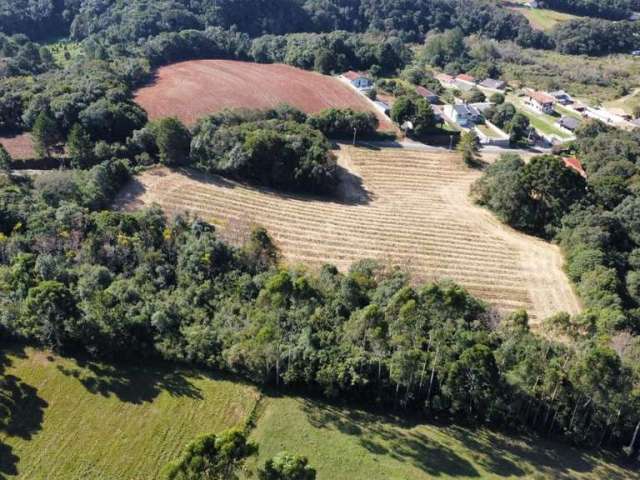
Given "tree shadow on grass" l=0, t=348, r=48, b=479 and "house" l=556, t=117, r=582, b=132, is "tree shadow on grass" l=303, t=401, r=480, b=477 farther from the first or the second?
"house" l=556, t=117, r=582, b=132

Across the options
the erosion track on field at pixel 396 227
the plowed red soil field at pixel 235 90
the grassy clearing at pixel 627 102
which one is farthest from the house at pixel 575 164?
the grassy clearing at pixel 627 102

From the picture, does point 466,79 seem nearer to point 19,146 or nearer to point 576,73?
point 576,73

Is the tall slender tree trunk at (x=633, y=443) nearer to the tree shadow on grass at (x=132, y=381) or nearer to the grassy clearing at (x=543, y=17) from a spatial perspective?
the tree shadow on grass at (x=132, y=381)

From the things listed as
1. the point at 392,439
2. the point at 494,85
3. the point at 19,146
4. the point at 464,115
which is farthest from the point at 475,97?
the point at 392,439

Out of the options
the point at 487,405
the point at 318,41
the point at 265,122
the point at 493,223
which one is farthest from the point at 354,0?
the point at 487,405

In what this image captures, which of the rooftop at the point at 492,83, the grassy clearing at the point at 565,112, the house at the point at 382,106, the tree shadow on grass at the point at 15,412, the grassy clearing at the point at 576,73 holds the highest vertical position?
the grassy clearing at the point at 576,73

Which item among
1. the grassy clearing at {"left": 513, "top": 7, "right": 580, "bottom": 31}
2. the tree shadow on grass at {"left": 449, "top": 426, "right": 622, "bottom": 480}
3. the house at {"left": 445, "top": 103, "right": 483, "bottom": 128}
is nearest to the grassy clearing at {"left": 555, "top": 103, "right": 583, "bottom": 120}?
the house at {"left": 445, "top": 103, "right": 483, "bottom": 128}
